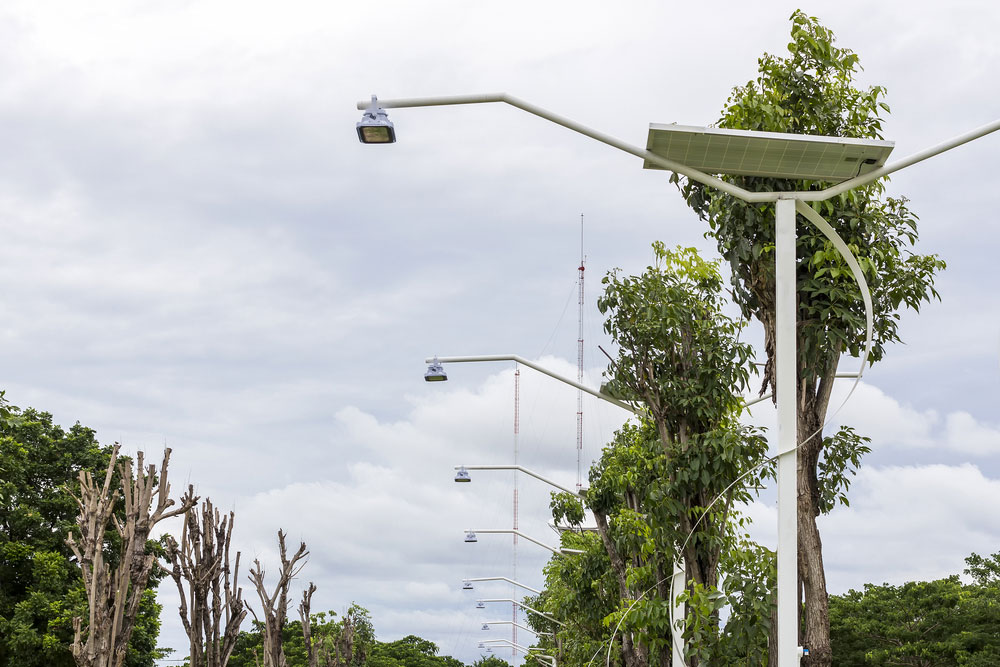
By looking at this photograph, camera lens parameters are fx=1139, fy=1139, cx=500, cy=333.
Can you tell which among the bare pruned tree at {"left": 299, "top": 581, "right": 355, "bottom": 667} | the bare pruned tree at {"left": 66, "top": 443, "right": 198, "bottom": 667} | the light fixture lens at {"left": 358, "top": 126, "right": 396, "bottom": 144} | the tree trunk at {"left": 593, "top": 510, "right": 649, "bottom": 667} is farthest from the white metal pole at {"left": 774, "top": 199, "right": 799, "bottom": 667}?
the bare pruned tree at {"left": 299, "top": 581, "right": 355, "bottom": 667}

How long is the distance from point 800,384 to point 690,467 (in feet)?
9.11

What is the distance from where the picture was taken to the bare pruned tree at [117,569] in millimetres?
12180

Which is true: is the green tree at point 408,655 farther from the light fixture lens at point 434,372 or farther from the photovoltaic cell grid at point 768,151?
the photovoltaic cell grid at point 768,151

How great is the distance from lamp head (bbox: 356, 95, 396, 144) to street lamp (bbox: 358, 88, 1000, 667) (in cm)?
14

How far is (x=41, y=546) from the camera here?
30.5 meters

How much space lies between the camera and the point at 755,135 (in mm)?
9938

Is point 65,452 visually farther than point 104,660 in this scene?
Yes

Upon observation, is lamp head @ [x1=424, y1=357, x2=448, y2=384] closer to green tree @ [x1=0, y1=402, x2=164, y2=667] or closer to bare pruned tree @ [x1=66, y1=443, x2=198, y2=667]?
bare pruned tree @ [x1=66, y1=443, x2=198, y2=667]

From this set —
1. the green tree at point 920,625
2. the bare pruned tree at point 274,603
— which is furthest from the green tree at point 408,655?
the bare pruned tree at point 274,603

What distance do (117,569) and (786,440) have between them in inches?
295

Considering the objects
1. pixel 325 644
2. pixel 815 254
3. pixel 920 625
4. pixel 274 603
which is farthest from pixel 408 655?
pixel 815 254

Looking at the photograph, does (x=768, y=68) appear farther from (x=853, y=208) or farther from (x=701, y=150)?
(x=701, y=150)

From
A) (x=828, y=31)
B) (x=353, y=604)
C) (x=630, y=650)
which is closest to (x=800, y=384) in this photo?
(x=828, y=31)

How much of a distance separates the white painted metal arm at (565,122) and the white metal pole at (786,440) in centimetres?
57
